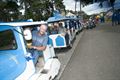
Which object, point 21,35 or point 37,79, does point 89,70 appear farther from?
point 21,35

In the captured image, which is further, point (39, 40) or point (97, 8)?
point (97, 8)

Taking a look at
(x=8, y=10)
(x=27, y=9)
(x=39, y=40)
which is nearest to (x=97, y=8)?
(x=27, y=9)

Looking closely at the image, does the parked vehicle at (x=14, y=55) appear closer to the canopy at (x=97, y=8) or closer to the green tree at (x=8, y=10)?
the green tree at (x=8, y=10)

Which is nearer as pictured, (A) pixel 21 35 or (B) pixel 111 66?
(A) pixel 21 35

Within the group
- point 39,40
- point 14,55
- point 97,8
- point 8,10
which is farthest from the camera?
point 97,8

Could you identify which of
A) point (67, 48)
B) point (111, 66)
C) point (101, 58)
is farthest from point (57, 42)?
point (111, 66)

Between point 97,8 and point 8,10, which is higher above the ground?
point 8,10

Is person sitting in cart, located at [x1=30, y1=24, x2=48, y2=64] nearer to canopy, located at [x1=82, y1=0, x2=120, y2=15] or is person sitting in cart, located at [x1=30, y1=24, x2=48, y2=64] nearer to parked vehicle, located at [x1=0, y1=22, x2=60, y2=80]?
parked vehicle, located at [x1=0, y1=22, x2=60, y2=80]

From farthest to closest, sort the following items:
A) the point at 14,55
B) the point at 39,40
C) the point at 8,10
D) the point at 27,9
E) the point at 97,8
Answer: the point at 97,8 < the point at 27,9 < the point at 8,10 < the point at 39,40 < the point at 14,55

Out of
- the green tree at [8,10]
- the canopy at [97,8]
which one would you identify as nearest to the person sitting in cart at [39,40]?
the green tree at [8,10]

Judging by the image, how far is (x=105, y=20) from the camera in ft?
232

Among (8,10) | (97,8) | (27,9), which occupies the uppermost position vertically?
(8,10)

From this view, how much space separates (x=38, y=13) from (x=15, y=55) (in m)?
54.5

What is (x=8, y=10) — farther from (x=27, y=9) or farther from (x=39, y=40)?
(x=39, y=40)
